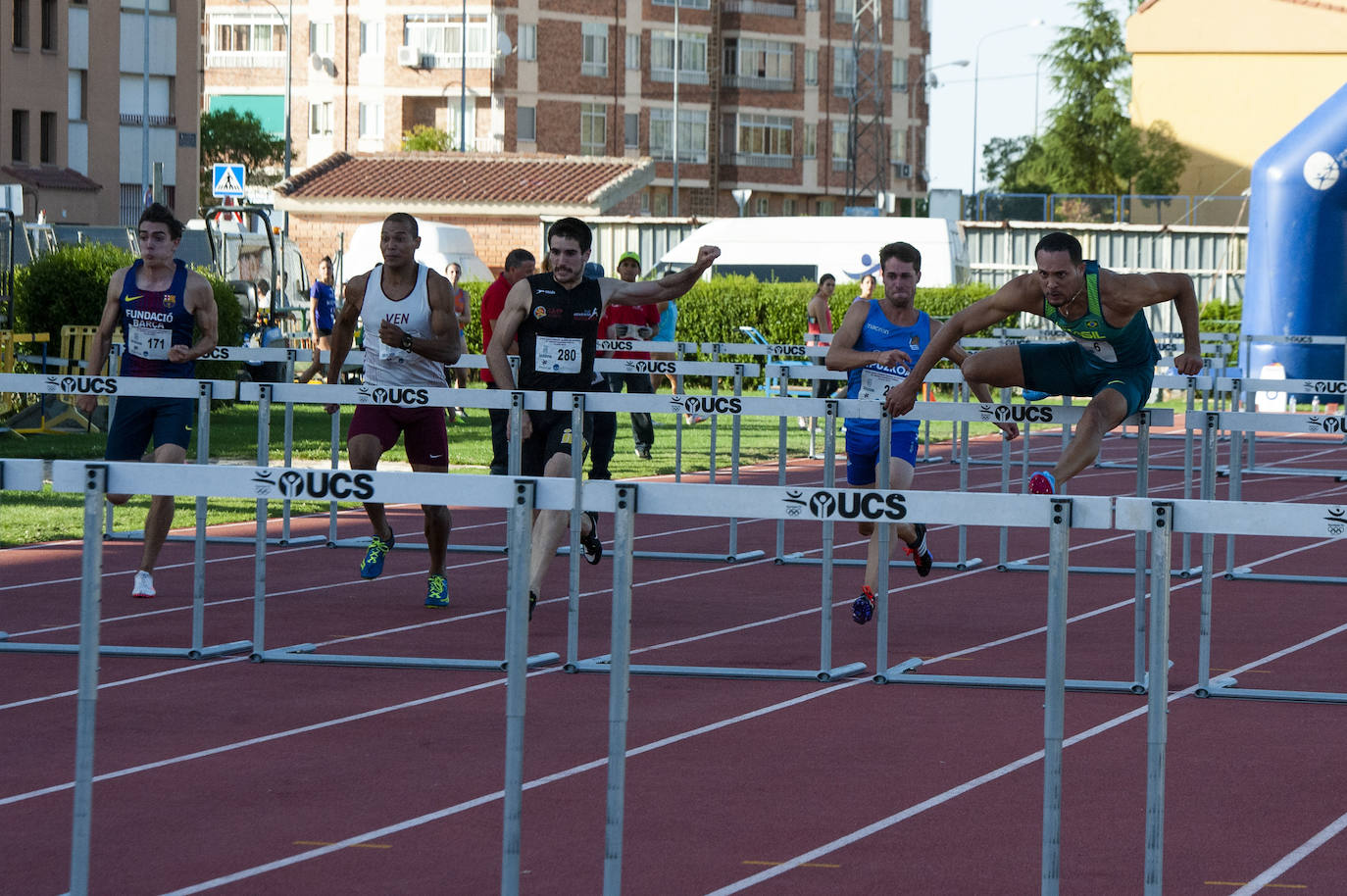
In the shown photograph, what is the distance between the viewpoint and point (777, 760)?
22.9ft

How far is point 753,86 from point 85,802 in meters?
74.8

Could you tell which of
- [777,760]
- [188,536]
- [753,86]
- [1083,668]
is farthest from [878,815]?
[753,86]

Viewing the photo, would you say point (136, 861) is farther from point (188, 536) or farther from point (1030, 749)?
point (188, 536)

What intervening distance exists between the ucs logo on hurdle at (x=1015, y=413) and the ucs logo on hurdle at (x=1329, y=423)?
1.35 metres

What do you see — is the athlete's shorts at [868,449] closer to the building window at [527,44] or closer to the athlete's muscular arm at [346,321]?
the athlete's muscular arm at [346,321]

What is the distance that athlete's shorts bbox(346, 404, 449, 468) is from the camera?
10.3 metres

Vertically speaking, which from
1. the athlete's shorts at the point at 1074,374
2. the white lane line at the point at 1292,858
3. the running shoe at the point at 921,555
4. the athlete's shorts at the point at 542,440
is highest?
the athlete's shorts at the point at 1074,374

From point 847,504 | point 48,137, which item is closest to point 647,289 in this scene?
point 847,504

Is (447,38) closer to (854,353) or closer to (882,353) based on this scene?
(854,353)

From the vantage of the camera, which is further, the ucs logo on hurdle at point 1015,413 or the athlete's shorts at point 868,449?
the athlete's shorts at point 868,449

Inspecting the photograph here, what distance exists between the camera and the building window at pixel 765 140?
77.6 m

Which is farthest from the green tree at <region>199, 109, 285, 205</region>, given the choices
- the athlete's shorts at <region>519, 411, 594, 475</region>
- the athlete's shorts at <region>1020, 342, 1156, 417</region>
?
the athlete's shorts at <region>1020, 342, 1156, 417</region>

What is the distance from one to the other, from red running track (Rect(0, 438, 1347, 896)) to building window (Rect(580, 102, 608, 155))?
6373 cm

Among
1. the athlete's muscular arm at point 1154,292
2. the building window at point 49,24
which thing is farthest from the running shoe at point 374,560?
the building window at point 49,24
